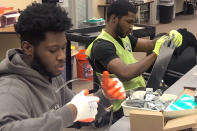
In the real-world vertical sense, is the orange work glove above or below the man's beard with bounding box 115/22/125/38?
below

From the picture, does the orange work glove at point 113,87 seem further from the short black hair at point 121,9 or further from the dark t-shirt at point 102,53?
the short black hair at point 121,9

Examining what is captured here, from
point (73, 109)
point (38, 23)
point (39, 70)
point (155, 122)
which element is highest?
point (38, 23)

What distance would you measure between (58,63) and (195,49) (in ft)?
6.28

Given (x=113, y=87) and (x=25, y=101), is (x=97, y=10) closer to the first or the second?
(x=113, y=87)

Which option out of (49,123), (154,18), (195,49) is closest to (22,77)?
(49,123)

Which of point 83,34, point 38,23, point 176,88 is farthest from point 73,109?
point 83,34

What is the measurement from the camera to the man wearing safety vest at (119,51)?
1.97 metres

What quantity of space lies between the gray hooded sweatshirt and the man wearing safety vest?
29.7 inches

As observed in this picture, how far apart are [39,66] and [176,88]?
0.96m

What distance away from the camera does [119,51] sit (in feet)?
6.82

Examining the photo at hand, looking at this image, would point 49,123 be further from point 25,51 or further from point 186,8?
point 186,8

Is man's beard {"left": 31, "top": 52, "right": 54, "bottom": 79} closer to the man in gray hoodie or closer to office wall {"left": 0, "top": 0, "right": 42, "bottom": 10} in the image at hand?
the man in gray hoodie

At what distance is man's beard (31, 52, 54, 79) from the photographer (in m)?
1.11

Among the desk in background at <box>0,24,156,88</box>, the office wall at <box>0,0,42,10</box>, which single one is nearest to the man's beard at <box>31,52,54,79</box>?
the desk in background at <box>0,24,156,88</box>
